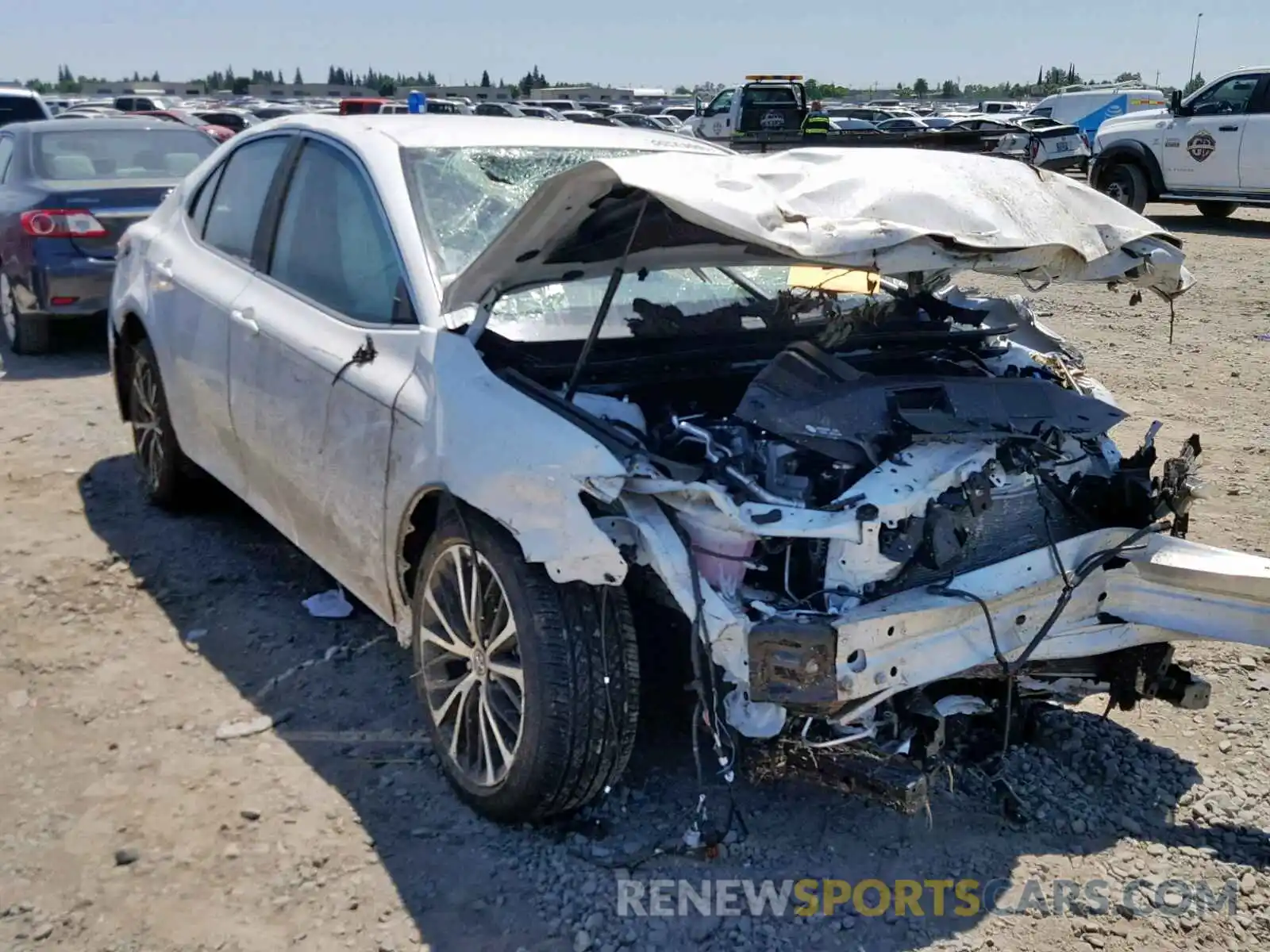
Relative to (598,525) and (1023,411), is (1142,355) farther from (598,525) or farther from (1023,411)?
(598,525)

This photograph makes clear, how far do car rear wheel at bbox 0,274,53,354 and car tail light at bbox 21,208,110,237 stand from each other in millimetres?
667

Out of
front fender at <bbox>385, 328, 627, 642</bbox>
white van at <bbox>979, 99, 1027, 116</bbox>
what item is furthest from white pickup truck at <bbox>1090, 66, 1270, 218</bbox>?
white van at <bbox>979, 99, 1027, 116</bbox>

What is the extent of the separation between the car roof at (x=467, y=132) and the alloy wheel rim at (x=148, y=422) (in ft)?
3.97

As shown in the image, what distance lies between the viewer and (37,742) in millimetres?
3643

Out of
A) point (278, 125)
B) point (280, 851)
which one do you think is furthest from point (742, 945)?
point (278, 125)

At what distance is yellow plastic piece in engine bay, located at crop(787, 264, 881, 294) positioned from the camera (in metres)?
4.23

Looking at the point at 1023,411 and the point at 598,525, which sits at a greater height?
the point at 1023,411

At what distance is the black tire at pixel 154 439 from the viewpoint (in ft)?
16.8

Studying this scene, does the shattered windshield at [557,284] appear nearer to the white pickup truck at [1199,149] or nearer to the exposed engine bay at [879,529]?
the exposed engine bay at [879,529]

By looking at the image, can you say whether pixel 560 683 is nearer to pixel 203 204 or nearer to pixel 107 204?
pixel 203 204

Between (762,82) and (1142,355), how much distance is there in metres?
18.7

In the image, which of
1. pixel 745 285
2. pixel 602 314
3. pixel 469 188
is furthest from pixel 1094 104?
pixel 602 314

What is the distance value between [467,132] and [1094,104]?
97.0 feet

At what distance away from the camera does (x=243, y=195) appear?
15.3ft
